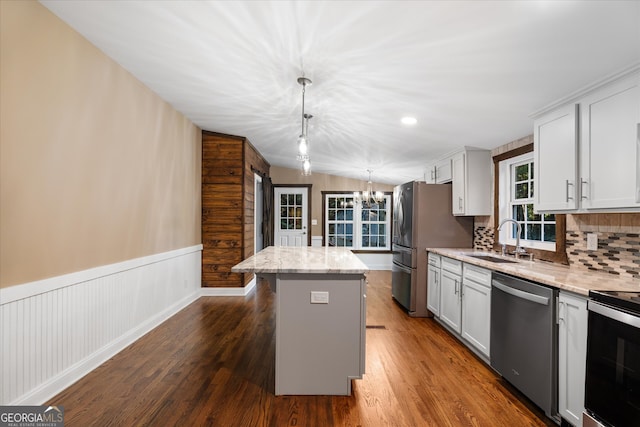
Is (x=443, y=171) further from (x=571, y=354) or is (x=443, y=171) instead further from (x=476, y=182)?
(x=571, y=354)

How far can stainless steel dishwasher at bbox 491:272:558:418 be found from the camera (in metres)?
2.00

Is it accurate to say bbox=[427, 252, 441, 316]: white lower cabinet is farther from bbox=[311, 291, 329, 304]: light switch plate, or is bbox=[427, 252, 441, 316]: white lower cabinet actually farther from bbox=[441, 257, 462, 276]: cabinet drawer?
bbox=[311, 291, 329, 304]: light switch plate

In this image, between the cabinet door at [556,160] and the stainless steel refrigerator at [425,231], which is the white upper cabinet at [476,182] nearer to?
the stainless steel refrigerator at [425,231]

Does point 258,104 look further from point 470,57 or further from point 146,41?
point 470,57

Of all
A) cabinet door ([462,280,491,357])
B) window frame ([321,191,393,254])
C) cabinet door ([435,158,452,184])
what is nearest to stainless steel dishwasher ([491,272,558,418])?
cabinet door ([462,280,491,357])

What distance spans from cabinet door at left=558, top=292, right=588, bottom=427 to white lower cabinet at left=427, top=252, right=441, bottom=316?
189 centimetres

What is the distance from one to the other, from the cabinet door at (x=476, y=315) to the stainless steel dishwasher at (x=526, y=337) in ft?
0.40

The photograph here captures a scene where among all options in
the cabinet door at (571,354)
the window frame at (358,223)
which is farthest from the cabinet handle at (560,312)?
the window frame at (358,223)

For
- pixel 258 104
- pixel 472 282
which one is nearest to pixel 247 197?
pixel 258 104

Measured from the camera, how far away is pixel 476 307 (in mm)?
2961

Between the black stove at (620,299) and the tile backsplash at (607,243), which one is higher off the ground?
the tile backsplash at (607,243)

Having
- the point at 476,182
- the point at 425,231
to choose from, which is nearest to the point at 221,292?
the point at 425,231

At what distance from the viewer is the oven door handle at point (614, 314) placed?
1.45 metres

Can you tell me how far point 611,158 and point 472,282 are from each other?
1514mm
